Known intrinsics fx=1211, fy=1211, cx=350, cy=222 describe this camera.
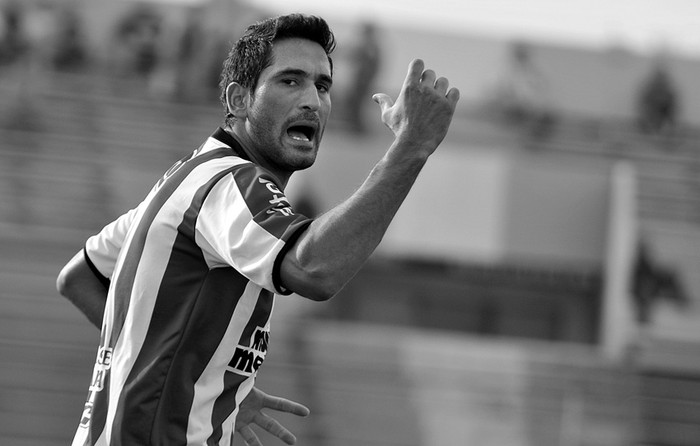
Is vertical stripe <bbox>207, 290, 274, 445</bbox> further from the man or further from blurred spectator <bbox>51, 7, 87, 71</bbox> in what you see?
blurred spectator <bbox>51, 7, 87, 71</bbox>

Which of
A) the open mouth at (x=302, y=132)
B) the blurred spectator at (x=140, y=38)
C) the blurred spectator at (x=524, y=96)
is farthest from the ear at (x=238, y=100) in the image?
the blurred spectator at (x=524, y=96)

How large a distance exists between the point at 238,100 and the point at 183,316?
0.55 metres

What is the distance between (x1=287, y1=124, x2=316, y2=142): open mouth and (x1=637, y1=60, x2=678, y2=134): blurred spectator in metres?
12.8

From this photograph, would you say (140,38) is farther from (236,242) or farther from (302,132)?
(236,242)

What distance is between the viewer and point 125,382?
98.0 inches

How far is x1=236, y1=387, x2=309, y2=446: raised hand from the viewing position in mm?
3016

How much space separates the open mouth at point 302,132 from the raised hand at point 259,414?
709 mm

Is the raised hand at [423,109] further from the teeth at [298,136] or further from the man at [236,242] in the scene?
the teeth at [298,136]

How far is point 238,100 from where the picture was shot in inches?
107

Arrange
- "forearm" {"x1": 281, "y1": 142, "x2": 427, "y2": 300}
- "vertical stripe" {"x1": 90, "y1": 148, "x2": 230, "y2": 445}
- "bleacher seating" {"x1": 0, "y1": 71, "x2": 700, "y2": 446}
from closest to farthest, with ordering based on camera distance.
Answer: "forearm" {"x1": 281, "y1": 142, "x2": 427, "y2": 300} < "vertical stripe" {"x1": 90, "y1": 148, "x2": 230, "y2": 445} < "bleacher seating" {"x1": 0, "y1": 71, "x2": 700, "y2": 446}

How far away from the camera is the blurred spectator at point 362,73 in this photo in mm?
13125

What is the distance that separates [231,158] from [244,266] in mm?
321

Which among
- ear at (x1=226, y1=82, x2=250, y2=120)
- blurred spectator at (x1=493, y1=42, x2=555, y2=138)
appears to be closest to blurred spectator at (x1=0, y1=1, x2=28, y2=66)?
blurred spectator at (x1=493, y1=42, x2=555, y2=138)

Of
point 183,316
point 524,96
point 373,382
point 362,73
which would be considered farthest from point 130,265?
point 524,96
